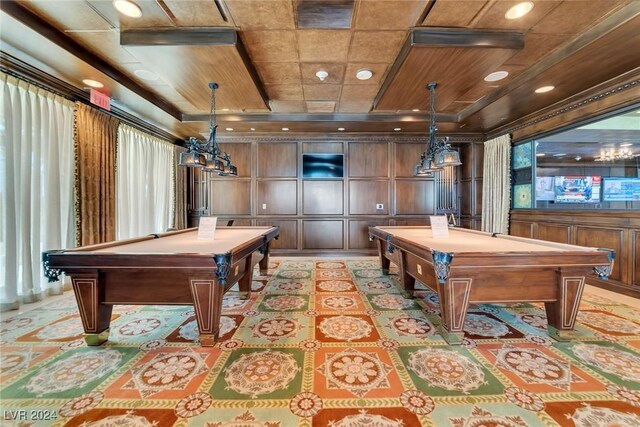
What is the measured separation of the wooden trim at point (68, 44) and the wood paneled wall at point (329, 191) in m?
2.40

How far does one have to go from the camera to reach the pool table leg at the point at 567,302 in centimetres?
209

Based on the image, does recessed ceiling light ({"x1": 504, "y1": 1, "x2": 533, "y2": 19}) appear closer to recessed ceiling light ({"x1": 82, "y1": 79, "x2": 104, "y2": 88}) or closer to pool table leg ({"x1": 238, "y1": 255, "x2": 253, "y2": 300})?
pool table leg ({"x1": 238, "y1": 255, "x2": 253, "y2": 300})

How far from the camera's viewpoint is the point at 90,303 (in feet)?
6.72

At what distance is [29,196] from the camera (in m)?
3.01

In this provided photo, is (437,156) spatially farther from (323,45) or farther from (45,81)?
(45,81)

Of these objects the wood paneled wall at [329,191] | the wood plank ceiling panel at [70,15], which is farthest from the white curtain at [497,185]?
the wood plank ceiling panel at [70,15]

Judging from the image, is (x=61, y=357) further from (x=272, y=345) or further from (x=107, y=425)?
(x=272, y=345)

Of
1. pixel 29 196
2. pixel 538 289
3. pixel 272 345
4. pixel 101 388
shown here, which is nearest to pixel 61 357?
pixel 101 388

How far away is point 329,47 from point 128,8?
5.96 ft

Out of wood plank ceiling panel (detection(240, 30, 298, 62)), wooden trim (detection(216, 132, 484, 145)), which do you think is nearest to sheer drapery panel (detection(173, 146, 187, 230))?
wooden trim (detection(216, 132, 484, 145))

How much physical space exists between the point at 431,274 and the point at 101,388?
259cm

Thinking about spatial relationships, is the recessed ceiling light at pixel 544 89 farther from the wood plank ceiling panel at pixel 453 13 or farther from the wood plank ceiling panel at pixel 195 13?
the wood plank ceiling panel at pixel 195 13

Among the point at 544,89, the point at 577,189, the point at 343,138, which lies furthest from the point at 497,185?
the point at 343,138

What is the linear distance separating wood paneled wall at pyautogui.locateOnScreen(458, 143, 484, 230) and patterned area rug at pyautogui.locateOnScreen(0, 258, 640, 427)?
10.9 ft
